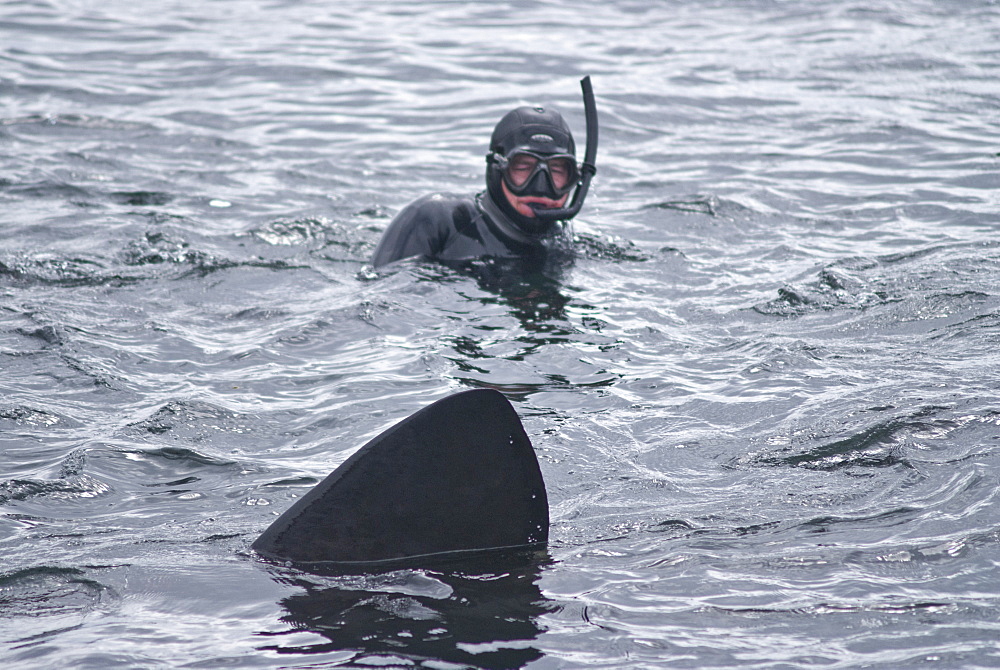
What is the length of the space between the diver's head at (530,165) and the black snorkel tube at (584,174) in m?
0.06

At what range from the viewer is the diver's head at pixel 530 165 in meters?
6.44

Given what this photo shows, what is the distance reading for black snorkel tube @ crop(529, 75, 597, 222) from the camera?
641 centimetres

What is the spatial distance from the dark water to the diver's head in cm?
44

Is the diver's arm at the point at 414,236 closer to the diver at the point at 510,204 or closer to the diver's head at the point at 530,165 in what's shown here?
the diver at the point at 510,204

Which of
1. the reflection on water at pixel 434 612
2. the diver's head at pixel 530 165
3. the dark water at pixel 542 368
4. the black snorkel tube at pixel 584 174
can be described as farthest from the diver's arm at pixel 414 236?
the reflection on water at pixel 434 612

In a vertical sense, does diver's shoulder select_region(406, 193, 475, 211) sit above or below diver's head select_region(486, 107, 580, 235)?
below

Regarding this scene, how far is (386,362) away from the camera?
5.36 m

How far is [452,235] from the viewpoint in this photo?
660 centimetres

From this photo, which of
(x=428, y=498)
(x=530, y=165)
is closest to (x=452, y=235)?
(x=530, y=165)

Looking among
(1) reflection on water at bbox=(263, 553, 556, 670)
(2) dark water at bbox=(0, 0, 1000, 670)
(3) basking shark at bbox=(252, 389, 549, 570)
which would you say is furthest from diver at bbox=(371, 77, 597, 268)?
(1) reflection on water at bbox=(263, 553, 556, 670)

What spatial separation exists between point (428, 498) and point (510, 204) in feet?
11.0

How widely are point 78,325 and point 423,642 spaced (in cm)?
336

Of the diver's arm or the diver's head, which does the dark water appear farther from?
the diver's head

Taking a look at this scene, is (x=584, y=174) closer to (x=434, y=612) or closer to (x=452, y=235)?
(x=452, y=235)
